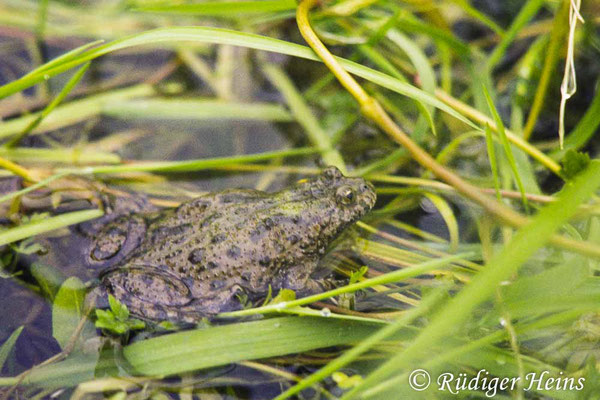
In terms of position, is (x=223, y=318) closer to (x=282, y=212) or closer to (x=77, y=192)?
(x=282, y=212)

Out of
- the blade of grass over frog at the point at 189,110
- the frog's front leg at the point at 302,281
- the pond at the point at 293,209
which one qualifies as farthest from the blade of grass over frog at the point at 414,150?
the blade of grass over frog at the point at 189,110

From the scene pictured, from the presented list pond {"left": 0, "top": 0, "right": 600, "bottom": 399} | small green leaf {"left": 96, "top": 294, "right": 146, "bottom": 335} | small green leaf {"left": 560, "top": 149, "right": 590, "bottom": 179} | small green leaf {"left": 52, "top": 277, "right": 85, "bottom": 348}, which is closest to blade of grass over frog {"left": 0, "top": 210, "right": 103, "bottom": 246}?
pond {"left": 0, "top": 0, "right": 600, "bottom": 399}

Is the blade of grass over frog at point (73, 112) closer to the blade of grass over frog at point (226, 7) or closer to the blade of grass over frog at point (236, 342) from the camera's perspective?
the blade of grass over frog at point (226, 7)

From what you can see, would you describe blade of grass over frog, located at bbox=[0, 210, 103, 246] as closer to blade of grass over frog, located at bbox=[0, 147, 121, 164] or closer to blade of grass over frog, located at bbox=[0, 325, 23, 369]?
blade of grass over frog, located at bbox=[0, 325, 23, 369]

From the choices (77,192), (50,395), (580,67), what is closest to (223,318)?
(50,395)

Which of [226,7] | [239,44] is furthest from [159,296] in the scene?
[226,7]

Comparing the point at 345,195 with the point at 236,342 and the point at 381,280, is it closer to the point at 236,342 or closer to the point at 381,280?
the point at 381,280
